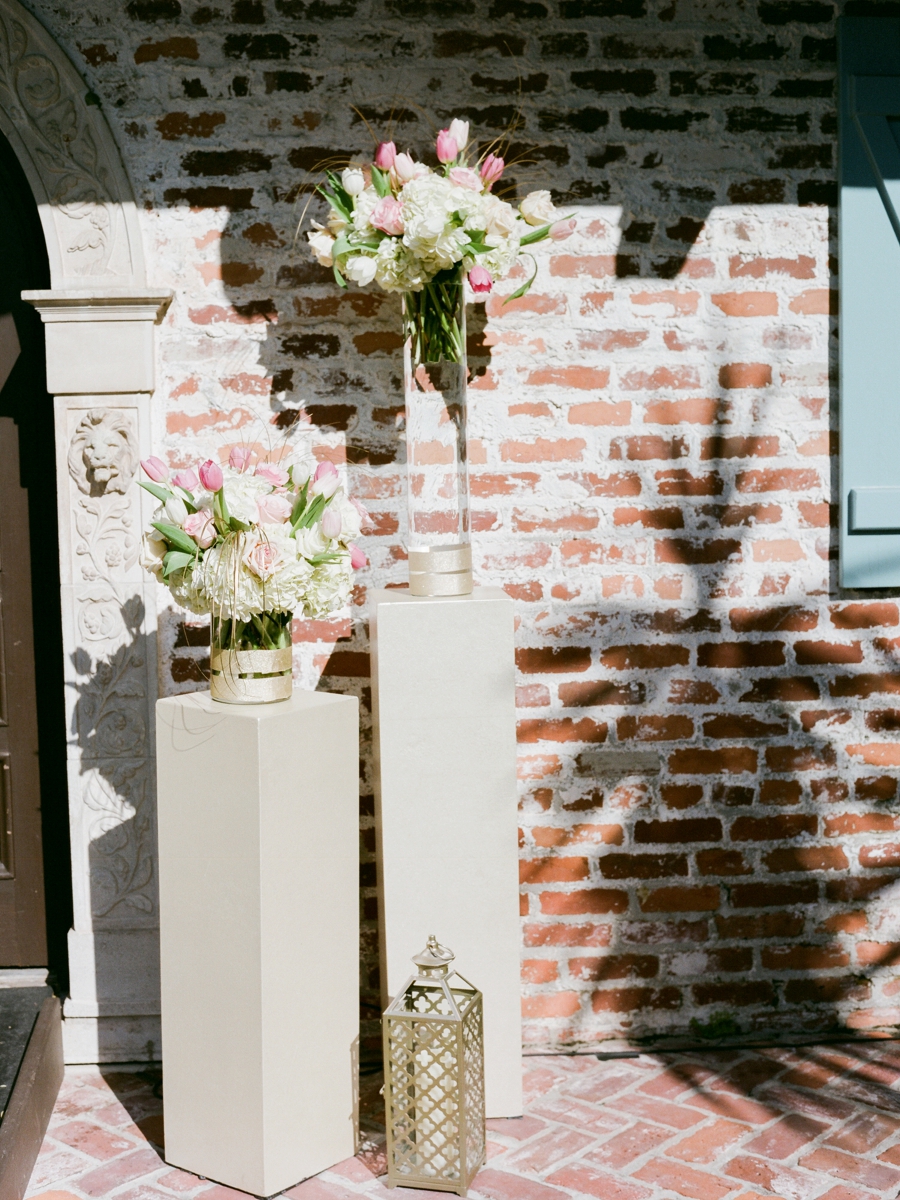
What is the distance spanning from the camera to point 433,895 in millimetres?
2705

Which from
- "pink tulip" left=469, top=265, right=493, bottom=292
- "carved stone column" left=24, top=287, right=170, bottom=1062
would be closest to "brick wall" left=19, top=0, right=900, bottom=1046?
"carved stone column" left=24, top=287, right=170, bottom=1062

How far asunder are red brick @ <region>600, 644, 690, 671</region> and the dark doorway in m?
1.49

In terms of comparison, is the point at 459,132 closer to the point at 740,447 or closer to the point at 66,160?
the point at 66,160

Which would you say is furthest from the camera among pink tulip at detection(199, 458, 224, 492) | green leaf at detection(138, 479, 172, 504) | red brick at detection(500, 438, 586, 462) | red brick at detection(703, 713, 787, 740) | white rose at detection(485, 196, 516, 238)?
red brick at detection(703, 713, 787, 740)

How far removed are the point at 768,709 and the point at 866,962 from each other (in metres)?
0.77

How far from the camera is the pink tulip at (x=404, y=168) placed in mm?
2596

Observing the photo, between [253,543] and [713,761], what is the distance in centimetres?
146

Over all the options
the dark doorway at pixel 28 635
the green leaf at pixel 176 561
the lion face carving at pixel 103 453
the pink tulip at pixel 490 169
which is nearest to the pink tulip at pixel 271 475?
the green leaf at pixel 176 561

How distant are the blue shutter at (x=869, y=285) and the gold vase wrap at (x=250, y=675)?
1557mm

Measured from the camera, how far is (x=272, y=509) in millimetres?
2443

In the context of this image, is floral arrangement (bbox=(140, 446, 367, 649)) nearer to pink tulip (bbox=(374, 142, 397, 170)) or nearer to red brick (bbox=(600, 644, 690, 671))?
pink tulip (bbox=(374, 142, 397, 170))

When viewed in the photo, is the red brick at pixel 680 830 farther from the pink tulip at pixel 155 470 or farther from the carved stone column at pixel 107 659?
the pink tulip at pixel 155 470

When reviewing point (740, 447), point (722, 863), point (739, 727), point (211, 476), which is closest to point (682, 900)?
point (722, 863)

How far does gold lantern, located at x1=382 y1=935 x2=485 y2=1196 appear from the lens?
250cm
